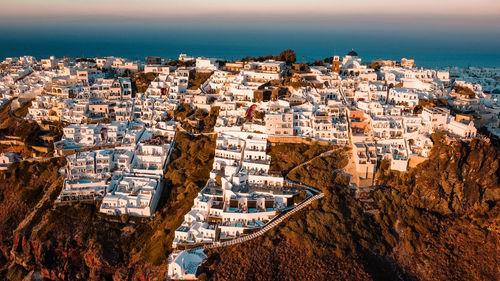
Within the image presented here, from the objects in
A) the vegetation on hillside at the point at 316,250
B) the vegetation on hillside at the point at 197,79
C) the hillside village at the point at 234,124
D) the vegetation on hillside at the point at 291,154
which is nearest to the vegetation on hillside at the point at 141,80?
the hillside village at the point at 234,124

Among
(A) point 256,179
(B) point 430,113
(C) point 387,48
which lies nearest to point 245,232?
(A) point 256,179

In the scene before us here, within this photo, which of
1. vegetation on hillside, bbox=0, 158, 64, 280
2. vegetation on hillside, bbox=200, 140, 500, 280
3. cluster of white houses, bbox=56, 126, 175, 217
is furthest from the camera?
A: vegetation on hillside, bbox=0, 158, 64, 280

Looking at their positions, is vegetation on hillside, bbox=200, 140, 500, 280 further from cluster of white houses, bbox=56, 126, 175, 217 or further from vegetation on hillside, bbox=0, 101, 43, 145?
vegetation on hillside, bbox=0, 101, 43, 145

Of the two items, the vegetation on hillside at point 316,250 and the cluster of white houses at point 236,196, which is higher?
the cluster of white houses at point 236,196

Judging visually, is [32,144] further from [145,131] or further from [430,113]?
[430,113]

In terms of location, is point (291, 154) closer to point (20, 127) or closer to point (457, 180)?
point (457, 180)

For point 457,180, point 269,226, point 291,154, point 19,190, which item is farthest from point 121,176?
point 457,180

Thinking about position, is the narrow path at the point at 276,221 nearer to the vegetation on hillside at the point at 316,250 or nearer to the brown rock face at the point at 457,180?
the vegetation on hillside at the point at 316,250

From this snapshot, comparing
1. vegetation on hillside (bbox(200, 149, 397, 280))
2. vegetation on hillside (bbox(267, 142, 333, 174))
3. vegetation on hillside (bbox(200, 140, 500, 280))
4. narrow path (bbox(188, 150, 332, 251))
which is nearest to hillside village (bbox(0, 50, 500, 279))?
narrow path (bbox(188, 150, 332, 251))
